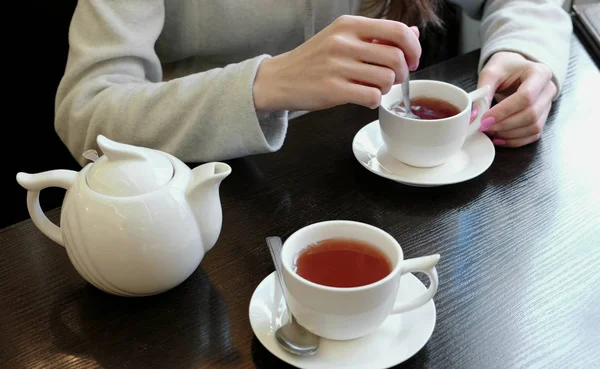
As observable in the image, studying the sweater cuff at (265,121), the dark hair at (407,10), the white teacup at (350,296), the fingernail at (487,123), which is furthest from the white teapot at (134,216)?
the dark hair at (407,10)

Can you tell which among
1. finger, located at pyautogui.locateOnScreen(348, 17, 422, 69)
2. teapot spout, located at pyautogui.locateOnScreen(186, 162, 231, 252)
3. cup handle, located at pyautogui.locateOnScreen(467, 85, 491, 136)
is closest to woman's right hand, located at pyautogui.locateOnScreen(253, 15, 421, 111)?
finger, located at pyautogui.locateOnScreen(348, 17, 422, 69)

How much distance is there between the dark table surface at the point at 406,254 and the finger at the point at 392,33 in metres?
0.17

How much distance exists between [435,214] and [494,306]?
171mm

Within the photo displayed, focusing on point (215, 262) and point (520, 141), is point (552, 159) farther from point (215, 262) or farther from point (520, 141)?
point (215, 262)

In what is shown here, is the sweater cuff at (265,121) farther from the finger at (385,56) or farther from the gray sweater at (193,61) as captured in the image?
the finger at (385,56)

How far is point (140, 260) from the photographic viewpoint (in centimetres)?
61

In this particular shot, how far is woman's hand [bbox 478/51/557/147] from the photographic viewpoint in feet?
3.02

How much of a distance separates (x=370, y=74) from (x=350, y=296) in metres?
0.36

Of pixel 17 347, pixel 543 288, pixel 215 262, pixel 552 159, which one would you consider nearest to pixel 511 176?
pixel 552 159

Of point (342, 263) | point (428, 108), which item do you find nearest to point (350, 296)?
point (342, 263)

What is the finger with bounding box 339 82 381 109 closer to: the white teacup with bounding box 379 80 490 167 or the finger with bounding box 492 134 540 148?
the white teacup with bounding box 379 80 490 167

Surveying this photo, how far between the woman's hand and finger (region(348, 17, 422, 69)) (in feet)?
0.61

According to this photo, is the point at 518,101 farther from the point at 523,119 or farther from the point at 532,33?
the point at 532,33

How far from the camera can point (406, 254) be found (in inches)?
28.1
